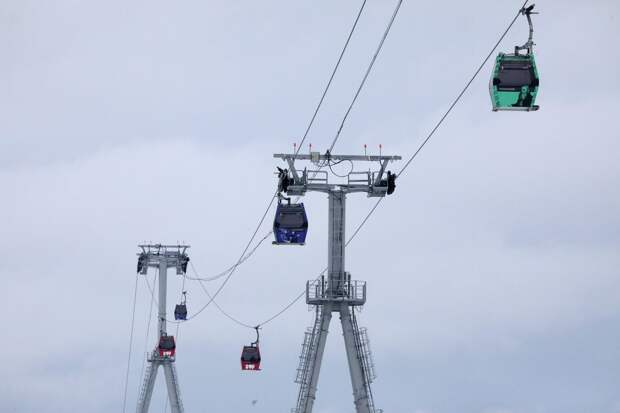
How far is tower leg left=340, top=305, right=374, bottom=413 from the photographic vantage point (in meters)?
48.5

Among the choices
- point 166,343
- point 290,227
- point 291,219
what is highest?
point 166,343

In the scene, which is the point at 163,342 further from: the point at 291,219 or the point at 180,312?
the point at 291,219

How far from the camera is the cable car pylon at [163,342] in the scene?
8381cm

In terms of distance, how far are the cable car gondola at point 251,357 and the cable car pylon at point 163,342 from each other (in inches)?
929

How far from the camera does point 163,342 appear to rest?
8419 centimetres

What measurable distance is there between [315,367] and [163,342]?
3616 centimetres

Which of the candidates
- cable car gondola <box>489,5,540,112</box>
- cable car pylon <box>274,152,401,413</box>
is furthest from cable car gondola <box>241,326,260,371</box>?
cable car gondola <box>489,5,540,112</box>

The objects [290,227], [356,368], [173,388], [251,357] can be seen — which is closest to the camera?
[290,227]

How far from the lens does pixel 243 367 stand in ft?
196

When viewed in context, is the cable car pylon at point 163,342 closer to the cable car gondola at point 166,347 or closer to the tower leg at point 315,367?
the cable car gondola at point 166,347

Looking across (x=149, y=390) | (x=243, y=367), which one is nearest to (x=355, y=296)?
→ (x=243, y=367)

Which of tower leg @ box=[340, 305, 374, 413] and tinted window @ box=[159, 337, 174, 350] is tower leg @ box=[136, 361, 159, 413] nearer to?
tinted window @ box=[159, 337, 174, 350]

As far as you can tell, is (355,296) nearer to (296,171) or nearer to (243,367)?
(296,171)

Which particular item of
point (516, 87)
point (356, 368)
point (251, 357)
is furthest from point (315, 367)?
point (516, 87)
